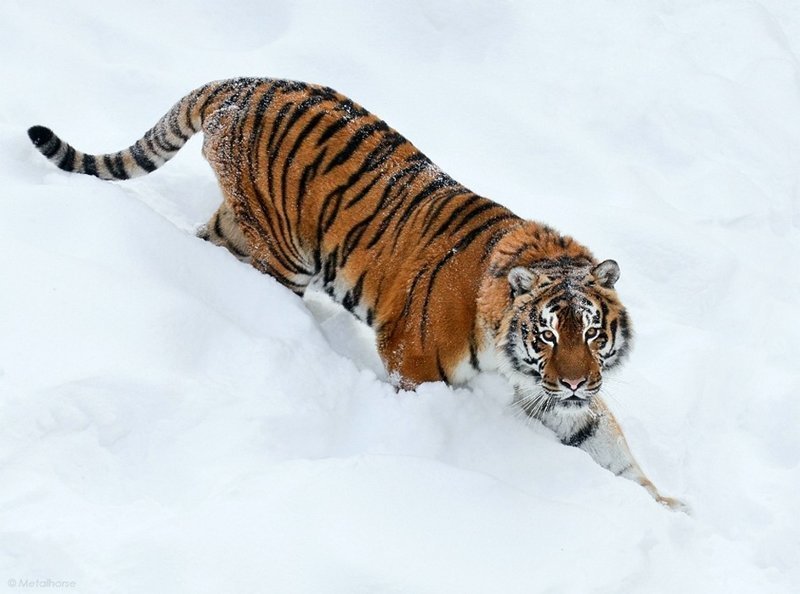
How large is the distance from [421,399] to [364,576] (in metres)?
0.84

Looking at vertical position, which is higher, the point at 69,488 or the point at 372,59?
the point at 372,59

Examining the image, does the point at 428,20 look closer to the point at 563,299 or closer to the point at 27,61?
the point at 27,61

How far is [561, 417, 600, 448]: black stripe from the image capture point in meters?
3.27

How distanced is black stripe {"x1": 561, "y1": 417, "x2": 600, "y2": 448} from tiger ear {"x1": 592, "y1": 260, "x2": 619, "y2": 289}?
487mm

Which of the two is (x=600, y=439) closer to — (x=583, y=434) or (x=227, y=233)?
(x=583, y=434)

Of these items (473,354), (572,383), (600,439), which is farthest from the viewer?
(600,439)

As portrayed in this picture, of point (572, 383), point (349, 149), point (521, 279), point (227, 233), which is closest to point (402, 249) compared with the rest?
point (349, 149)

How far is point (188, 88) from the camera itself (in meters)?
4.93

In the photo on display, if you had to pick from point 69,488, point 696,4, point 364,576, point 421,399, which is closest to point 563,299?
point 421,399

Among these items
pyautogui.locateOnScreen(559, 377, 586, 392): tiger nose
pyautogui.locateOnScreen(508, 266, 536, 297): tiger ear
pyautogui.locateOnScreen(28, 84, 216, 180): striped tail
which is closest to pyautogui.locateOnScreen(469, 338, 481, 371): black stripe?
pyautogui.locateOnScreen(508, 266, 536, 297): tiger ear

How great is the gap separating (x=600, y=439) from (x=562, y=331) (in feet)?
1.85

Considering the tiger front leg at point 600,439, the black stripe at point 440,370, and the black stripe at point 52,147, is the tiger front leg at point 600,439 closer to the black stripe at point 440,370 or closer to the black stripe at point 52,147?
the black stripe at point 440,370

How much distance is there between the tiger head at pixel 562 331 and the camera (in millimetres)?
2877

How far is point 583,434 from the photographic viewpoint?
328cm
